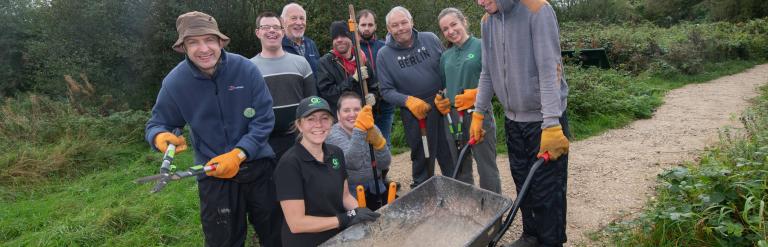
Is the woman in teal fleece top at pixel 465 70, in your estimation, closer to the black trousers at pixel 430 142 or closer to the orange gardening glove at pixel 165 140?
the black trousers at pixel 430 142

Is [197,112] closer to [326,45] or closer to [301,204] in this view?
[301,204]

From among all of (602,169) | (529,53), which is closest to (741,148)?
(602,169)

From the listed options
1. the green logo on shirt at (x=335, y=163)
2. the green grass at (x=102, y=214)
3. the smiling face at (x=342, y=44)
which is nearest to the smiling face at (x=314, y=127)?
the green logo on shirt at (x=335, y=163)

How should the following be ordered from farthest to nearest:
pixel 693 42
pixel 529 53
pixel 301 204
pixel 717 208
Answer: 1. pixel 693 42
2. pixel 717 208
3. pixel 529 53
4. pixel 301 204

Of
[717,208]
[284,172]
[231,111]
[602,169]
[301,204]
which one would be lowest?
[602,169]

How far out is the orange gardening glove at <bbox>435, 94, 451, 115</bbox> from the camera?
386 centimetres

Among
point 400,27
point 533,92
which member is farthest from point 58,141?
point 533,92

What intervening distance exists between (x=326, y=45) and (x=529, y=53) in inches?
283

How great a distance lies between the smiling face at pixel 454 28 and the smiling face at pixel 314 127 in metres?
1.41

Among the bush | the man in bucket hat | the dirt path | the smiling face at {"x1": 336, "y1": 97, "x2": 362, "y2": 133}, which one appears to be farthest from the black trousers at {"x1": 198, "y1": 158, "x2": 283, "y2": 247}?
the bush

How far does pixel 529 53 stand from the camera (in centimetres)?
273

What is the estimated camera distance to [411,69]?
13.2 ft

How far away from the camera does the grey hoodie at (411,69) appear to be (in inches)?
159


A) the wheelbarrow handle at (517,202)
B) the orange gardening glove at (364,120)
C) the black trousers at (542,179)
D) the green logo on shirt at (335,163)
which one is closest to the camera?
the wheelbarrow handle at (517,202)
